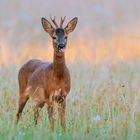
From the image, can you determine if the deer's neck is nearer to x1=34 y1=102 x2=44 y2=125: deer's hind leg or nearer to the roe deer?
the roe deer

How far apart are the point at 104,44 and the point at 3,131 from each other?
7259 millimetres

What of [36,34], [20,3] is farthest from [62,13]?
[36,34]

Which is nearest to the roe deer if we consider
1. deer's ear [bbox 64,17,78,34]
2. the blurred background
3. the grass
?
deer's ear [bbox 64,17,78,34]

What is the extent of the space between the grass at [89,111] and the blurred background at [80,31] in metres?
1.84

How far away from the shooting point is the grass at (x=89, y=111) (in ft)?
25.5

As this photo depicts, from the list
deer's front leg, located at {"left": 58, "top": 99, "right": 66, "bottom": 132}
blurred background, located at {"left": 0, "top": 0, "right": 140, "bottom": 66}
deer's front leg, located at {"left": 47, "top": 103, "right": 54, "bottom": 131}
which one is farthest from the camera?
blurred background, located at {"left": 0, "top": 0, "right": 140, "bottom": 66}

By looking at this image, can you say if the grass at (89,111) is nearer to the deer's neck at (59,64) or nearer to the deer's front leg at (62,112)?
the deer's front leg at (62,112)

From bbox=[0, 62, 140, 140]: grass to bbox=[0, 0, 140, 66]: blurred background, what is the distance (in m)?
1.84

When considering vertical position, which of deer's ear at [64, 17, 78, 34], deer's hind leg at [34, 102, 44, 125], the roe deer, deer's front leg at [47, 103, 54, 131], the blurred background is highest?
deer's ear at [64, 17, 78, 34]

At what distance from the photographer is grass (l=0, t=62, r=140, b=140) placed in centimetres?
778

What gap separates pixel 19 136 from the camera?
25.5 ft

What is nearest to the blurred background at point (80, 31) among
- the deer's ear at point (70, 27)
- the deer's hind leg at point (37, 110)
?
the deer's hind leg at point (37, 110)

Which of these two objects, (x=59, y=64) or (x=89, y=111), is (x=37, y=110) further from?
(x=89, y=111)

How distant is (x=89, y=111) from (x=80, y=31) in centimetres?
823
